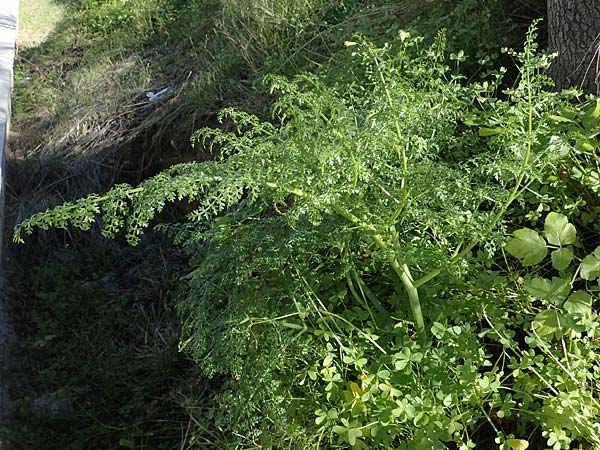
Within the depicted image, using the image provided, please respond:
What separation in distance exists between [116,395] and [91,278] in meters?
1.17

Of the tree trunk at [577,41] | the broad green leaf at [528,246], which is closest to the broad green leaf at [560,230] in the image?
the broad green leaf at [528,246]

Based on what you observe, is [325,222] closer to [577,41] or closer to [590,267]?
[590,267]

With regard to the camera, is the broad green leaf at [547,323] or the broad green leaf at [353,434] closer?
the broad green leaf at [353,434]

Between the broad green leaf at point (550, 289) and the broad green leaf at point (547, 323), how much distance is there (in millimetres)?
36

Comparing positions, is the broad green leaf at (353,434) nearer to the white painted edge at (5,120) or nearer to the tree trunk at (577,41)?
the tree trunk at (577,41)

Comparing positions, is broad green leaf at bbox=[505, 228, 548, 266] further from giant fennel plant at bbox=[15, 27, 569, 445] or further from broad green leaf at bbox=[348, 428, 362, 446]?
broad green leaf at bbox=[348, 428, 362, 446]

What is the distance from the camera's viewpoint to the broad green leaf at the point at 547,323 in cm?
225

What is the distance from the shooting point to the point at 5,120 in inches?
208

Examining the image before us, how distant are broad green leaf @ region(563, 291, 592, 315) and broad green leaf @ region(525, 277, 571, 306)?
0.08ft

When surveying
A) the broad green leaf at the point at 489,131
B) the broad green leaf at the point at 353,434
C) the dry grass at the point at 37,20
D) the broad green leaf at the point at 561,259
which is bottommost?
the dry grass at the point at 37,20

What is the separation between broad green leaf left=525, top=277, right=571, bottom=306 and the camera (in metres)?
2.25

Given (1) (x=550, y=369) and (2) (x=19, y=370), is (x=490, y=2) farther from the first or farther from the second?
(2) (x=19, y=370)

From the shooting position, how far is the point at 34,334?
14.3 feet

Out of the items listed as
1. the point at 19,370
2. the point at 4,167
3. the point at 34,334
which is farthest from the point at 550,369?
the point at 4,167
